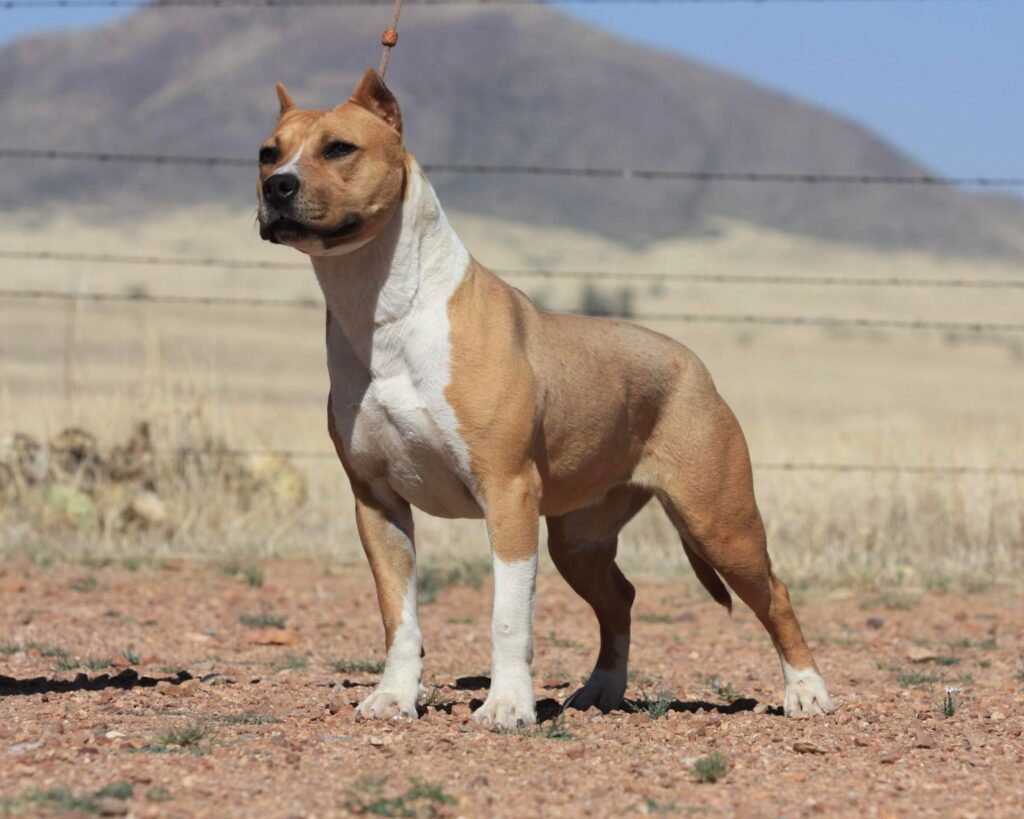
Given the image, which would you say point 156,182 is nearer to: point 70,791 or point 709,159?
point 709,159

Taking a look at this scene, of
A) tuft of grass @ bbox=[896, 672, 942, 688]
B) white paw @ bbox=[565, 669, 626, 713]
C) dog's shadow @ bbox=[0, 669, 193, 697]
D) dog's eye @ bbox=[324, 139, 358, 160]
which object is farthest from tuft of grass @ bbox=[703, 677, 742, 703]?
dog's eye @ bbox=[324, 139, 358, 160]

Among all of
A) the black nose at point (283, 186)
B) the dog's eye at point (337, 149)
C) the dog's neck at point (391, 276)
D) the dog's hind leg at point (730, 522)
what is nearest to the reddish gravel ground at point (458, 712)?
the dog's hind leg at point (730, 522)

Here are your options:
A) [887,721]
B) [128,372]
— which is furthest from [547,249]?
[887,721]

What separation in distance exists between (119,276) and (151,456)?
5667 cm

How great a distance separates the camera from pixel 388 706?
6.02m

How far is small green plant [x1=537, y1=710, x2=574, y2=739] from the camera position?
5.70m

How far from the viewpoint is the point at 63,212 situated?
9638 centimetres

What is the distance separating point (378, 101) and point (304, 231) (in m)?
0.66

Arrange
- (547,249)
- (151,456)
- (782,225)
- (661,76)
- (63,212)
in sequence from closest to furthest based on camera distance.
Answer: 1. (151,456)
2. (547,249)
3. (63,212)
4. (782,225)
5. (661,76)

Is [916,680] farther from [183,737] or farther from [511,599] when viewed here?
[183,737]

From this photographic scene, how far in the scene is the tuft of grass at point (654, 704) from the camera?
6.34 meters

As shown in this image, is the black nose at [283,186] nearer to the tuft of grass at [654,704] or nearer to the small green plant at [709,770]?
the small green plant at [709,770]

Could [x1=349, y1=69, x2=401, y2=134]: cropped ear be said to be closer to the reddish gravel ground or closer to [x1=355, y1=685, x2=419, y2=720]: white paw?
[x1=355, y1=685, x2=419, y2=720]: white paw

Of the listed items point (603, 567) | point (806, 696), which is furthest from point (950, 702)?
point (603, 567)
